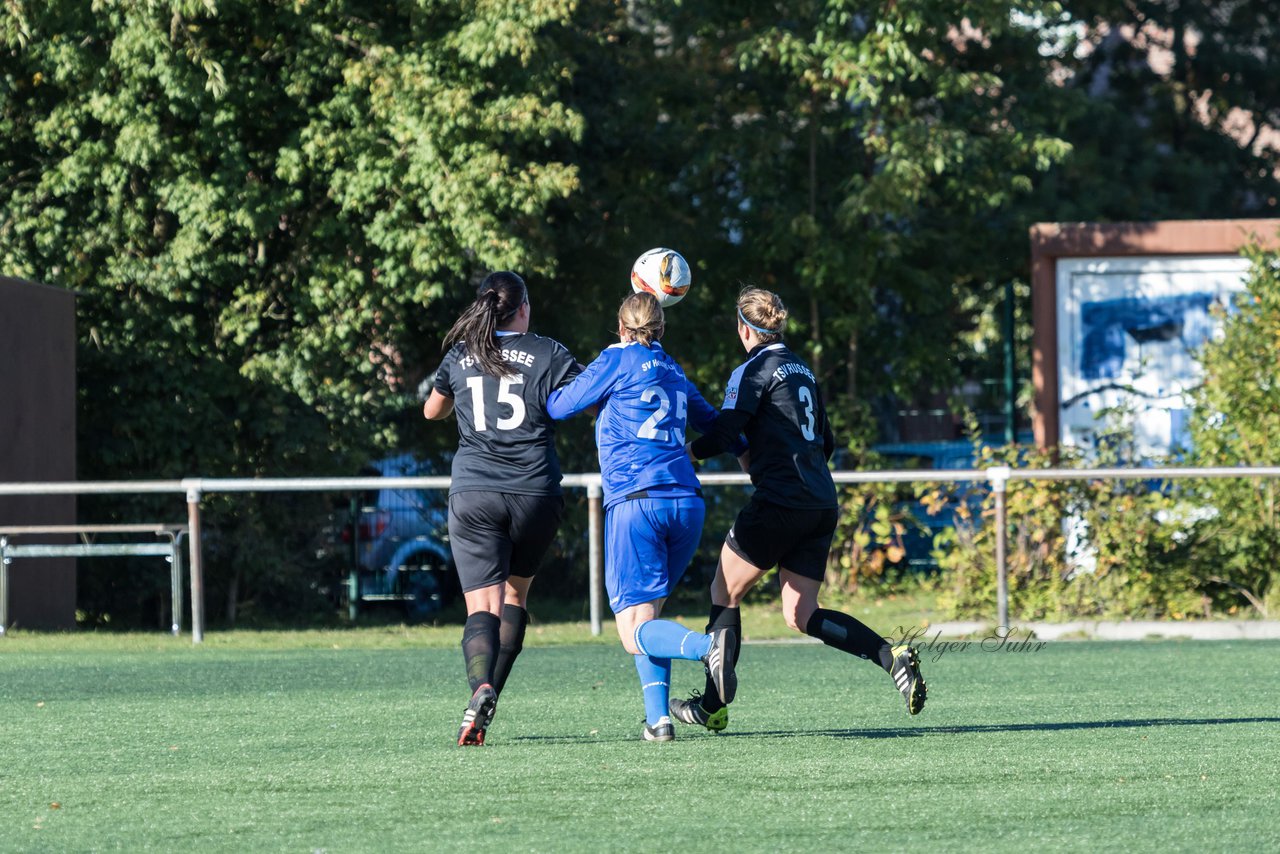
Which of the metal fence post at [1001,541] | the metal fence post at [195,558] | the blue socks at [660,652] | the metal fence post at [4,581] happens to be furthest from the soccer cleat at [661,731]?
the metal fence post at [4,581]

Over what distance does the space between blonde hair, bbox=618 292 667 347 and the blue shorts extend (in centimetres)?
58

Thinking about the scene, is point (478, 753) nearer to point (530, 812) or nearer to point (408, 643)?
point (530, 812)

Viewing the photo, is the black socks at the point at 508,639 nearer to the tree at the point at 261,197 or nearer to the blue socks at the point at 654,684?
the blue socks at the point at 654,684

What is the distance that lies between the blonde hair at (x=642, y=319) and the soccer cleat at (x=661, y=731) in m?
1.36

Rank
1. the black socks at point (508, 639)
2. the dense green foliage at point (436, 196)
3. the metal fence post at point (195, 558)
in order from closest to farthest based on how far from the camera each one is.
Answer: the black socks at point (508, 639) < the metal fence post at point (195, 558) < the dense green foliage at point (436, 196)

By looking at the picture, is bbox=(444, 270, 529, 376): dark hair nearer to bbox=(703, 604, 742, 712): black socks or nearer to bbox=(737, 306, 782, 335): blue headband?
bbox=(737, 306, 782, 335): blue headband

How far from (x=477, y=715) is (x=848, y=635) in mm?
1450

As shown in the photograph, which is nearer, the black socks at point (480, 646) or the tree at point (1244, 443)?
the black socks at point (480, 646)

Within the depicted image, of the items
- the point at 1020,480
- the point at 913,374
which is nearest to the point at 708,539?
the point at 913,374

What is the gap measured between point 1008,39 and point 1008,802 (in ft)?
49.4

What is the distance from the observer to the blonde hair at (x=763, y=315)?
675 cm

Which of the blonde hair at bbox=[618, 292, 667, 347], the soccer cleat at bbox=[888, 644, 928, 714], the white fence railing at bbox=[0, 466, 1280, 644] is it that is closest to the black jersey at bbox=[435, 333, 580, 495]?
the blonde hair at bbox=[618, 292, 667, 347]

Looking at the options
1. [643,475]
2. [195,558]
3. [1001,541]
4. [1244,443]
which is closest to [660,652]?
[643,475]

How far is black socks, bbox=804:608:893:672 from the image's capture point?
6617 mm
